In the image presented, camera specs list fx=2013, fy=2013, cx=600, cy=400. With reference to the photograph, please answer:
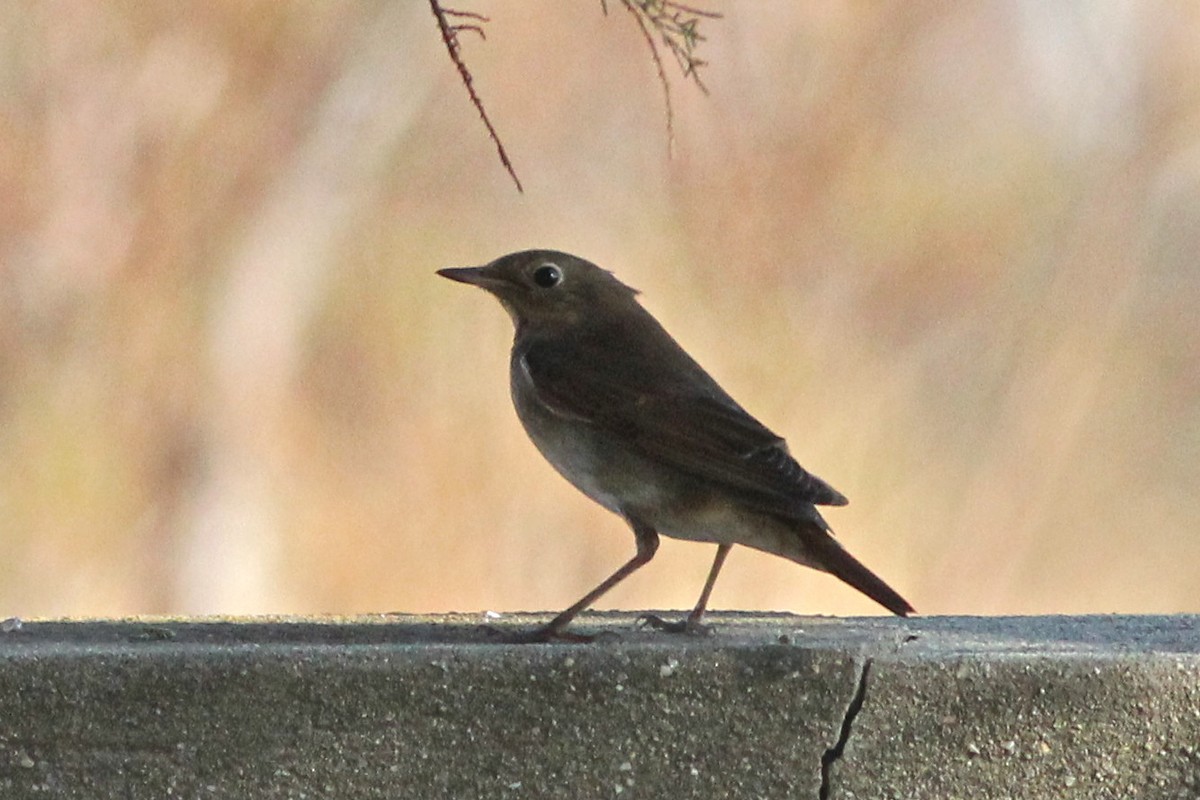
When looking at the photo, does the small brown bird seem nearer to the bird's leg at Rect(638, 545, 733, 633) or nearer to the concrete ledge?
the bird's leg at Rect(638, 545, 733, 633)

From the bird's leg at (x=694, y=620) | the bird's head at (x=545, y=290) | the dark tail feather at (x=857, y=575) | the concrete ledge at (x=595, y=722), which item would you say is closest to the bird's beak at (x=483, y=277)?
the bird's head at (x=545, y=290)

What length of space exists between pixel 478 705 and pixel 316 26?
7.65 meters

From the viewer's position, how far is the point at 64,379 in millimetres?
9734

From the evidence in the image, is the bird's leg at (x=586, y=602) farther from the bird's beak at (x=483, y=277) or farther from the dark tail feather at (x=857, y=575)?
the bird's beak at (x=483, y=277)

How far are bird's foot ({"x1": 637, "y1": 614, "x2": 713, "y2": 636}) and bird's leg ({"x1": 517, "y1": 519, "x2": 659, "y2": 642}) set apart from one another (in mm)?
119

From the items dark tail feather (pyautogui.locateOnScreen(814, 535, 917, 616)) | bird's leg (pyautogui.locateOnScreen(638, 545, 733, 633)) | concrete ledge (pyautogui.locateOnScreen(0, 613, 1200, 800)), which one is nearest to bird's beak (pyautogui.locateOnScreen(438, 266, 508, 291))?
bird's leg (pyautogui.locateOnScreen(638, 545, 733, 633))

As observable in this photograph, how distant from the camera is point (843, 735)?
3178 millimetres

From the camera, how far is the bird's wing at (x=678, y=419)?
4.07 m

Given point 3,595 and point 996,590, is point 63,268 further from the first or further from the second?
point 996,590

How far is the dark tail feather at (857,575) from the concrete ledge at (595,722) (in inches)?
22.4

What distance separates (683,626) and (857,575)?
0.36 meters

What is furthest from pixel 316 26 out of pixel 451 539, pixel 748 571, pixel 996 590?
pixel 996 590

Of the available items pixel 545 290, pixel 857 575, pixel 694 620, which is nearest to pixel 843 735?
pixel 857 575

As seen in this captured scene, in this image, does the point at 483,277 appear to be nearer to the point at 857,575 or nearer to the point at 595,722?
the point at 857,575
